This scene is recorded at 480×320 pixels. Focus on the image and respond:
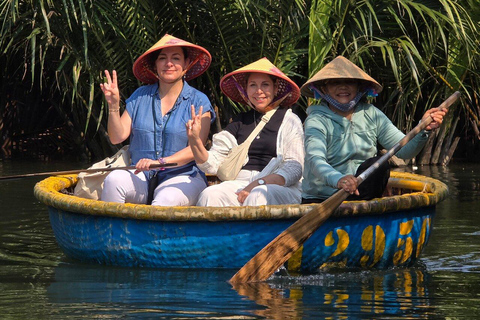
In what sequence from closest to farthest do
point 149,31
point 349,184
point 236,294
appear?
point 236,294 → point 349,184 → point 149,31

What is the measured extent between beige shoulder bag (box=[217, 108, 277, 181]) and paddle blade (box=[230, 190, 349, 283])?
84 centimetres

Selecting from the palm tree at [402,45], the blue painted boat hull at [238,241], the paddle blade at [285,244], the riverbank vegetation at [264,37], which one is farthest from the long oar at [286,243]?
the riverbank vegetation at [264,37]

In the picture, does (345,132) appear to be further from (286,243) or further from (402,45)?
(402,45)

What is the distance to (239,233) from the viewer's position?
499 cm

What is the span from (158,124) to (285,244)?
133 centimetres

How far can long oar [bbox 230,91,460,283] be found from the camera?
478cm

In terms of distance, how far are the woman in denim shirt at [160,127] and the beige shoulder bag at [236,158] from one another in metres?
0.19

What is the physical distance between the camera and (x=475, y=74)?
1053cm

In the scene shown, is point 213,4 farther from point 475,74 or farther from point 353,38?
point 475,74

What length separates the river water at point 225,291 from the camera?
4145mm

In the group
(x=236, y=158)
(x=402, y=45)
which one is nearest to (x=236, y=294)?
(x=236, y=158)

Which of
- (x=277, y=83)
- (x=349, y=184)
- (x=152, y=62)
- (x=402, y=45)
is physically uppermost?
(x=402, y=45)

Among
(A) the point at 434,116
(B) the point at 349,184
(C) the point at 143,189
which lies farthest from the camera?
(C) the point at 143,189

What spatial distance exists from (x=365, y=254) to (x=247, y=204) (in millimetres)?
670
